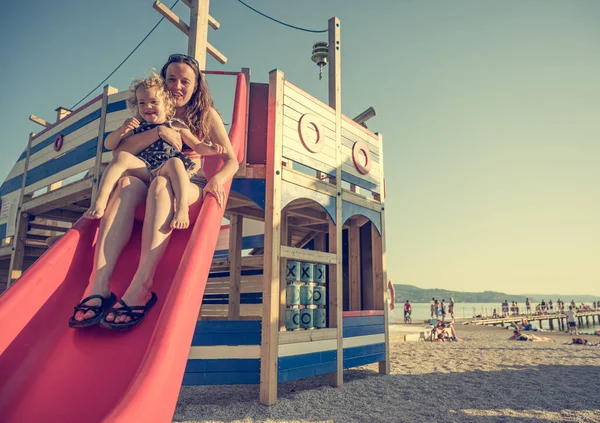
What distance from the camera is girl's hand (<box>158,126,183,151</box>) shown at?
2766 mm

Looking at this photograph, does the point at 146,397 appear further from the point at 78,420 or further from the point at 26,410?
the point at 26,410

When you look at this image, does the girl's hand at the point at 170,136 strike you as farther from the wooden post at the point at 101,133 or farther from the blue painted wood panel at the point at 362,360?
the blue painted wood panel at the point at 362,360

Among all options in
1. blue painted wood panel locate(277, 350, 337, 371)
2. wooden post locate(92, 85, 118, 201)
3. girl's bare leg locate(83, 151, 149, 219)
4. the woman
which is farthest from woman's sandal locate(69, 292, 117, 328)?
wooden post locate(92, 85, 118, 201)

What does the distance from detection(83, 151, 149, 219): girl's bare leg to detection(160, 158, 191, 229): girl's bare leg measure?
0.22 meters

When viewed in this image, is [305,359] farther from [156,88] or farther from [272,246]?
[156,88]

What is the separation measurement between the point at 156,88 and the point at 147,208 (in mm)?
962

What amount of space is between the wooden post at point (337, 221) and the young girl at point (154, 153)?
334 centimetres

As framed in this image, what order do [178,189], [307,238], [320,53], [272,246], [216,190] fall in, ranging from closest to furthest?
[178,189] < [216,190] < [272,246] < [320,53] < [307,238]

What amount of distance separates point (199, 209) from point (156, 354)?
4.03 feet

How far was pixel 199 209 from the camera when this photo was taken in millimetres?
2695

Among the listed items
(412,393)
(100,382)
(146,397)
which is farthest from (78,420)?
(412,393)

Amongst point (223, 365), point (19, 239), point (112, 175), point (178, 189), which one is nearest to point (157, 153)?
point (112, 175)

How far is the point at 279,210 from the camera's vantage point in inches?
199

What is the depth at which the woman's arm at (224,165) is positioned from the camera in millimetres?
2713
